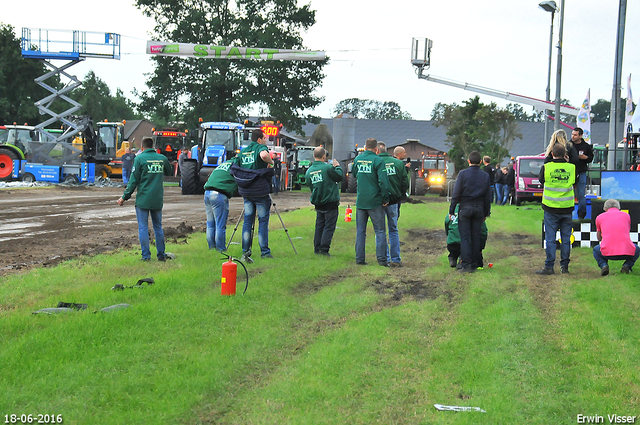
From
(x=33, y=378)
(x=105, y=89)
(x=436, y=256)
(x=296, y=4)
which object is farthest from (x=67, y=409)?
(x=105, y=89)

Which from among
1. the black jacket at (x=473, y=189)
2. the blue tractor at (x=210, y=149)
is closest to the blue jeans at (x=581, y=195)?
the black jacket at (x=473, y=189)

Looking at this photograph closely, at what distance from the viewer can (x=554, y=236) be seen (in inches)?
416

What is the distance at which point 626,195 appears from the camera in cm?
1288

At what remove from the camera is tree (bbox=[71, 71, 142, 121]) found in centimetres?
9731

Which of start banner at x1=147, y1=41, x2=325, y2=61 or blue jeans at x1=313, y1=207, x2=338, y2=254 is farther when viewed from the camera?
start banner at x1=147, y1=41, x2=325, y2=61

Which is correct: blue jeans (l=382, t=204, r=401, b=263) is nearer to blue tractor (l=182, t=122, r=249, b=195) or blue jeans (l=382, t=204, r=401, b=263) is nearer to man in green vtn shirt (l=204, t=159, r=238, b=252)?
man in green vtn shirt (l=204, t=159, r=238, b=252)

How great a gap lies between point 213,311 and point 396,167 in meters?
4.94

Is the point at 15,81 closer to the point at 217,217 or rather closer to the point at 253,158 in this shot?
the point at 217,217

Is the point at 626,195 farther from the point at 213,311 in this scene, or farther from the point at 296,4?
the point at 296,4

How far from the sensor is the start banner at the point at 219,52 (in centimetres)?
3391

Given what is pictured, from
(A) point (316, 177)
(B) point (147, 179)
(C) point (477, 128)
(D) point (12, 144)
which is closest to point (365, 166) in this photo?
(A) point (316, 177)

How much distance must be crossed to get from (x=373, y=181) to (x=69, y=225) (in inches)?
356

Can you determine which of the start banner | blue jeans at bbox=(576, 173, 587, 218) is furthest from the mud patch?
the start banner

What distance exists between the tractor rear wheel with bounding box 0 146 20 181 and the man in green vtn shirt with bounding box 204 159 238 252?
26.5 meters
